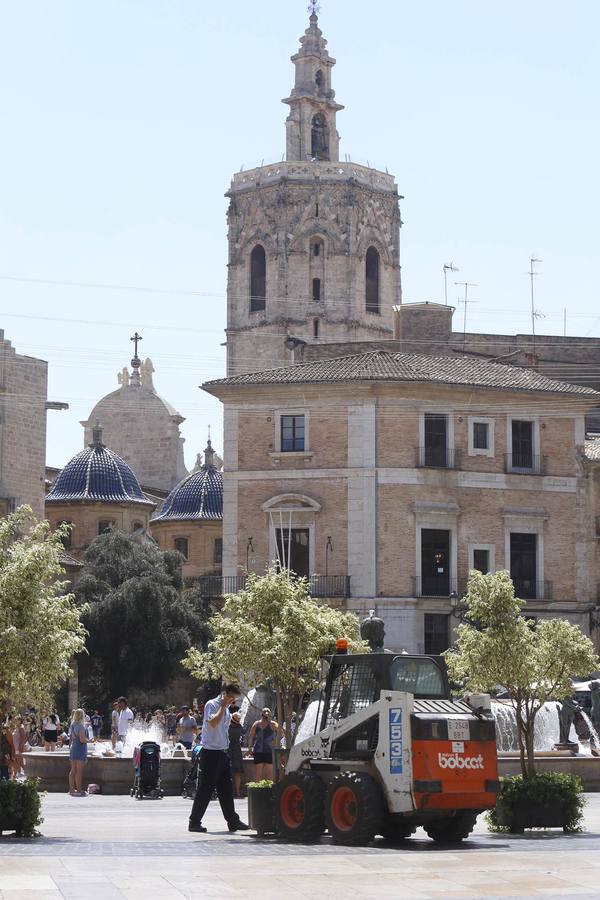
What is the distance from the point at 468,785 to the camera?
18.2 meters

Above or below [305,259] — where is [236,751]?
below

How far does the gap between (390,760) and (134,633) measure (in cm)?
4044

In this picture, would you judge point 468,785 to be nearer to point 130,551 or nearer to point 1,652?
point 1,652

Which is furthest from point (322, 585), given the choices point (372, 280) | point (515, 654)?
point (372, 280)

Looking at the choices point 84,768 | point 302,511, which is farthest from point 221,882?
point 302,511

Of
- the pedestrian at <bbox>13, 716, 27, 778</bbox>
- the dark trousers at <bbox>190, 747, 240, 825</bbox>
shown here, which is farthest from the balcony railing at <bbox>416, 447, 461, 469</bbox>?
the dark trousers at <bbox>190, 747, 240, 825</bbox>

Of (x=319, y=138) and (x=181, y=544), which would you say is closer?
(x=181, y=544)

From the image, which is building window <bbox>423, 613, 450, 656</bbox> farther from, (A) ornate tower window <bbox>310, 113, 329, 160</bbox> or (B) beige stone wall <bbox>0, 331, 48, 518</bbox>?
(A) ornate tower window <bbox>310, 113, 329, 160</bbox>

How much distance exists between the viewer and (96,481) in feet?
247

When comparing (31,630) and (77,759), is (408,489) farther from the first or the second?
(31,630)

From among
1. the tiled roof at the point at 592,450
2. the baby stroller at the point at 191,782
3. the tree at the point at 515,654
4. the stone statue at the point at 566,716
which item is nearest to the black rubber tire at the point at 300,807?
the tree at the point at 515,654

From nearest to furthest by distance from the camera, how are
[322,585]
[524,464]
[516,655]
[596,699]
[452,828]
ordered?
[452,828]
[516,655]
[596,699]
[322,585]
[524,464]

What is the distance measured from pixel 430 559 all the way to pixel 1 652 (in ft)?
97.5

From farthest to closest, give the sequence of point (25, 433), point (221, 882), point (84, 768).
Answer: point (25, 433)
point (84, 768)
point (221, 882)
